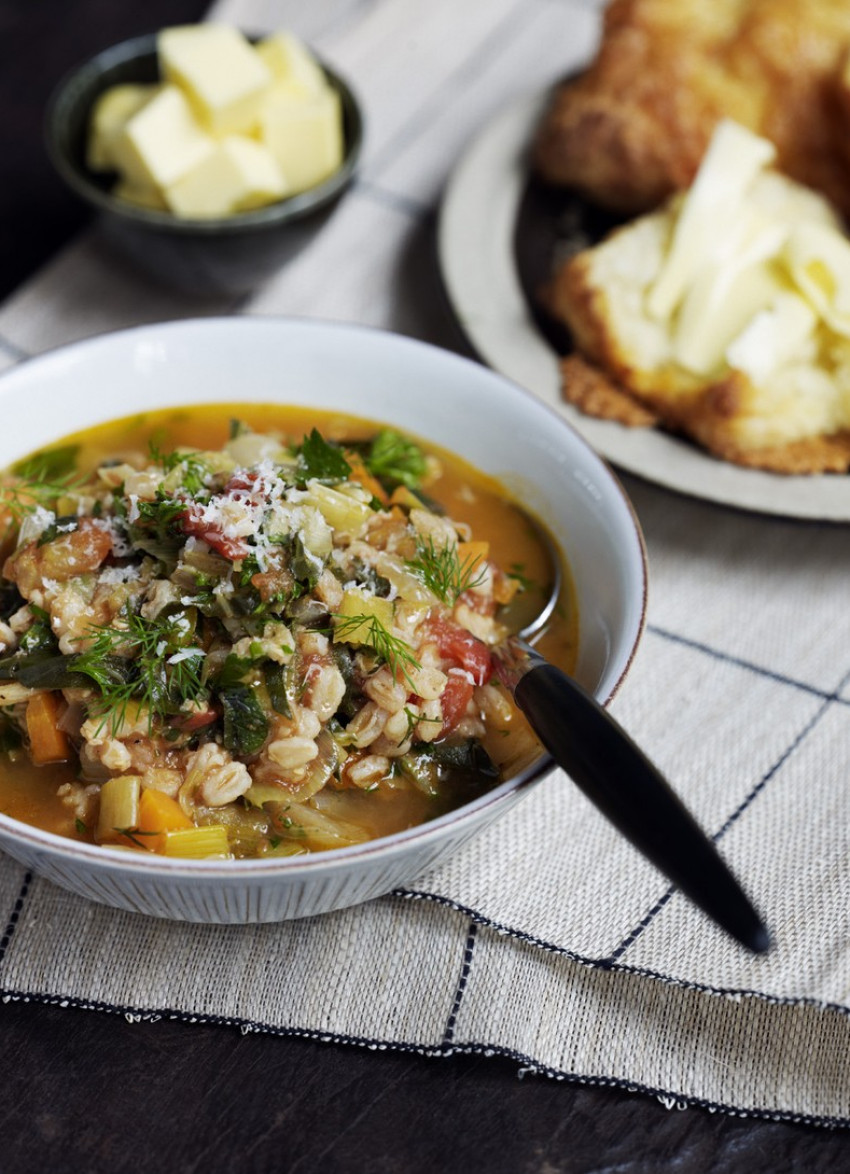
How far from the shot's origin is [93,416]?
402cm

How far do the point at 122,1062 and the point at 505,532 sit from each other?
1932 mm

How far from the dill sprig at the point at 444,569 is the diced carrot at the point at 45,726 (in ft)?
3.40

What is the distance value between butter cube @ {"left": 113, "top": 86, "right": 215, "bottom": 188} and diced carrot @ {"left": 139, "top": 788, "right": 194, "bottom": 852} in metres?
2.84

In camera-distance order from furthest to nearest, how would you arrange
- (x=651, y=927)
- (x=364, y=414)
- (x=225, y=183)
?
(x=225, y=183)
(x=364, y=414)
(x=651, y=927)

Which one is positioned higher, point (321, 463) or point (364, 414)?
point (321, 463)

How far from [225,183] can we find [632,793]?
11.0 feet

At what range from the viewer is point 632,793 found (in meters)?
2.59

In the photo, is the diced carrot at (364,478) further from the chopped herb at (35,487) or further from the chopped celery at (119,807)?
the chopped celery at (119,807)

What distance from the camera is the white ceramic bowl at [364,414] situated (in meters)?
3.03

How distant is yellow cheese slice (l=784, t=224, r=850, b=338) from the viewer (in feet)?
14.5

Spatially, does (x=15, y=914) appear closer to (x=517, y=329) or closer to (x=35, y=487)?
(x=35, y=487)

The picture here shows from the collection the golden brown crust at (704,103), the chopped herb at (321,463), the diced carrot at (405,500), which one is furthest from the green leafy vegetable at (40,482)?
the golden brown crust at (704,103)

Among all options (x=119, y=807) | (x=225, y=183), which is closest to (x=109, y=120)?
(x=225, y=183)

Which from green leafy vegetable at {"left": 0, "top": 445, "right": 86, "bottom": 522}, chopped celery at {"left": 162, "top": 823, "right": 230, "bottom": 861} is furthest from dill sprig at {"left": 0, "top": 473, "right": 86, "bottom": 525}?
chopped celery at {"left": 162, "top": 823, "right": 230, "bottom": 861}
